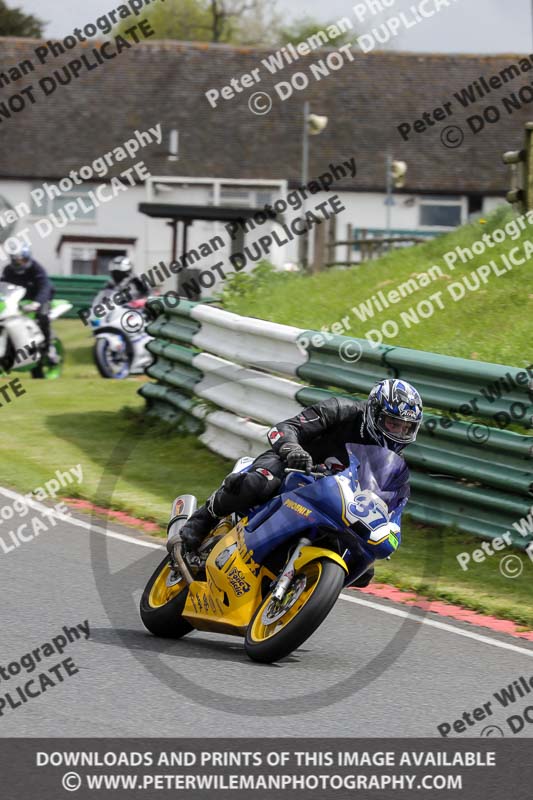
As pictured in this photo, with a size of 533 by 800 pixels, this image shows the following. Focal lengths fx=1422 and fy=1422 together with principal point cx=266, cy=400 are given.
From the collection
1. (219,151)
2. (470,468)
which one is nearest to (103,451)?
(470,468)

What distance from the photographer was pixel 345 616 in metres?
7.57

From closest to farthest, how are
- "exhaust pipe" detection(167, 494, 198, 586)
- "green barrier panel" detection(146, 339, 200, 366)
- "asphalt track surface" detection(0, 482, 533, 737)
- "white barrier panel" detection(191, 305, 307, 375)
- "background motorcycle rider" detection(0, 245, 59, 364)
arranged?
"asphalt track surface" detection(0, 482, 533, 737) → "exhaust pipe" detection(167, 494, 198, 586) → "white barrier panel" detection(191, 305, 307, 375) → "green barrier panel" detection(146, 339, 200, 366) → "background motorcycle rider" detection(0, 245, 59, 364)

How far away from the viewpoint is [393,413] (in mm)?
6445

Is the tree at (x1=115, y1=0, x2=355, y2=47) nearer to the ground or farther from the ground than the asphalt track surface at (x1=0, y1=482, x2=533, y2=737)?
farther from the ground

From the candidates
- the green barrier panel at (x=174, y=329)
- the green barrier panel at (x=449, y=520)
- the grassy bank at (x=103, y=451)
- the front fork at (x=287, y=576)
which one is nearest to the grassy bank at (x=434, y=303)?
the green barrier panel at (x=174, y=329)

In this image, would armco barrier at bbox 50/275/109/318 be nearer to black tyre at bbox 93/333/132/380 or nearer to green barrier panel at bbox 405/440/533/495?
black tyre at bbox 93/333/132/380

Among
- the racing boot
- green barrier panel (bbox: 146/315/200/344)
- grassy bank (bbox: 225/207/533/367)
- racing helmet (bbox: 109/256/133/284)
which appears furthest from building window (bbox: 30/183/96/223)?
the racing boot

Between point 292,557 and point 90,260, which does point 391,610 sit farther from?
point 90,260

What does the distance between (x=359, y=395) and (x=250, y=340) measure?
120cm

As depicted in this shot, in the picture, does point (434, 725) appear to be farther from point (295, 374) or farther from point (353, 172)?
point (353, 172)

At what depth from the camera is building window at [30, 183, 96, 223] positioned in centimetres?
4834

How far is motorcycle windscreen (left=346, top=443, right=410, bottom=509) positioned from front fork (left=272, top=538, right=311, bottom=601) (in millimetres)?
372
